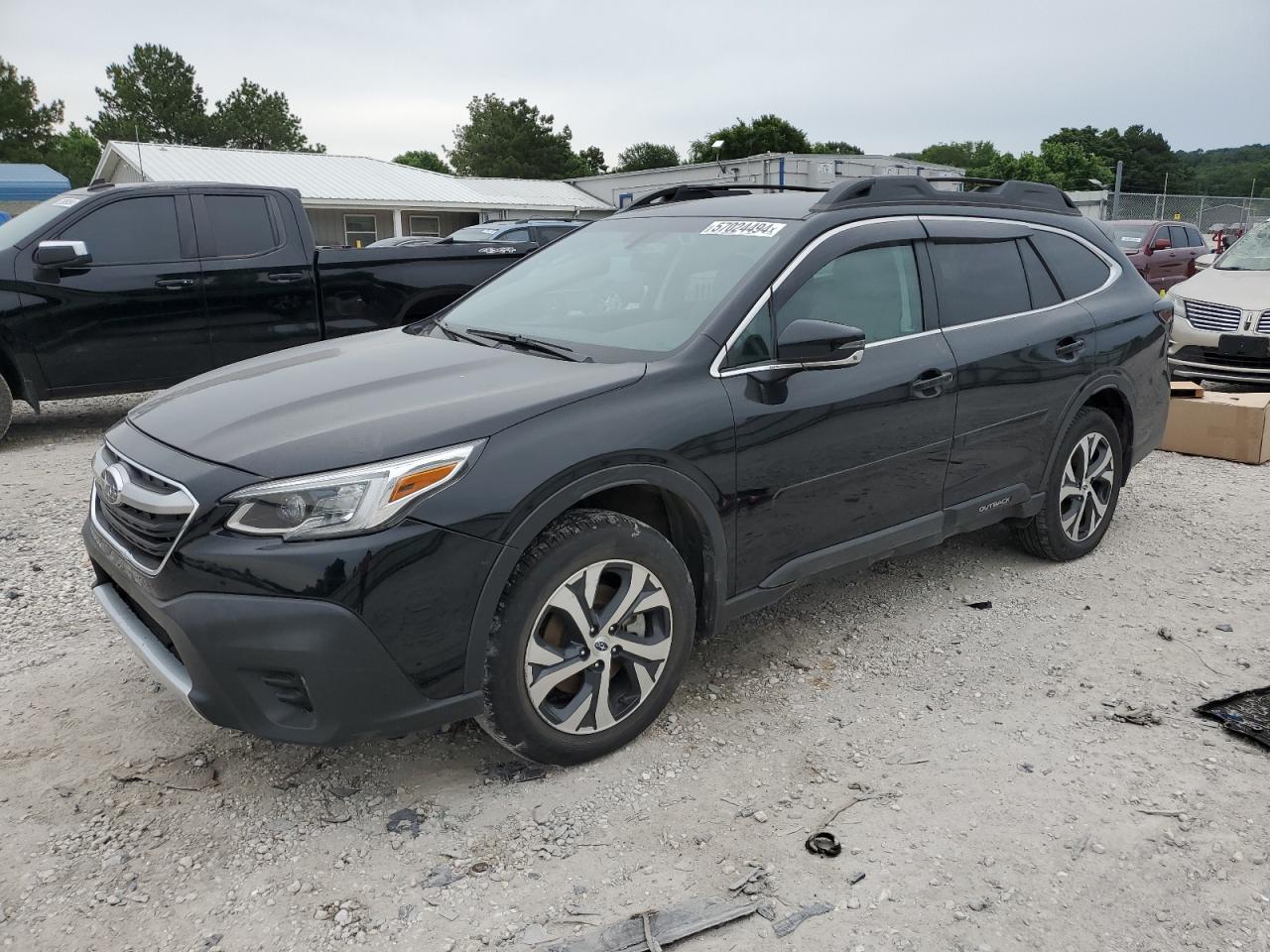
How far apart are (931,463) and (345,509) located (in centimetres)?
235

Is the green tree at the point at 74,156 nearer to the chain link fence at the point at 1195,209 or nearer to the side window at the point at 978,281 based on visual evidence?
the chain link fence at the point at 1195,209

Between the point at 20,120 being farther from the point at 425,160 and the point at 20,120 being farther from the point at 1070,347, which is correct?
the point at 1070,347

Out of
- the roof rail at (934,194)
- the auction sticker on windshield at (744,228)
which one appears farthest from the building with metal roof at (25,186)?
the roof rail at (934,194)

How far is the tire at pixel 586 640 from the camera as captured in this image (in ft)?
8.91

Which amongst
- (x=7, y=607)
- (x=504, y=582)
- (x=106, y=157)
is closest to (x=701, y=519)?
(x=504, y=582)

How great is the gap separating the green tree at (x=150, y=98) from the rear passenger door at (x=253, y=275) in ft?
198

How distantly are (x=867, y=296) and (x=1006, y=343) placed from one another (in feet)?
2.63

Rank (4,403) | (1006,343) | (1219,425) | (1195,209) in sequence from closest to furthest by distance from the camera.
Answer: (1006,343), (4,403), (1219,425), (1195,209)

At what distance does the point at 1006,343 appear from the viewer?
161 inches

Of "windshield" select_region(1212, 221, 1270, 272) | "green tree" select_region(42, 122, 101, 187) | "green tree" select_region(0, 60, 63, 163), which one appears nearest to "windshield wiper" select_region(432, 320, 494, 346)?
"windshield" select_region(1212, 221, 1270, 272)

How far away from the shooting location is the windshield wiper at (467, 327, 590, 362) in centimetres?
328

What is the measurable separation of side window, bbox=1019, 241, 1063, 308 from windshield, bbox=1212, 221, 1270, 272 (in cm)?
725

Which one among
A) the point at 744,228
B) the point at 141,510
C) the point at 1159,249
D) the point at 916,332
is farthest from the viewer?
the point at 1159,249

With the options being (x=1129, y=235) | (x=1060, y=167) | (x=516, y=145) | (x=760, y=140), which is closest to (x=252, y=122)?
(x=516, y=145)
